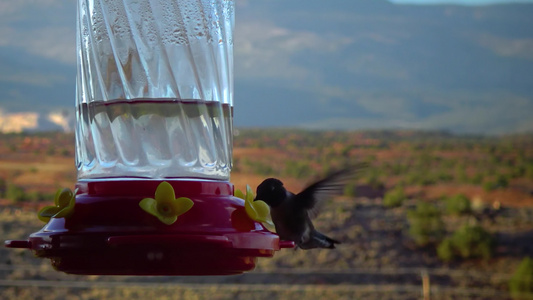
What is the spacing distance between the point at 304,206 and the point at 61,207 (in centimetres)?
192

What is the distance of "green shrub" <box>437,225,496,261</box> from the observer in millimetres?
17953

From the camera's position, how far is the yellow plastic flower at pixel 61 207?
1.94m

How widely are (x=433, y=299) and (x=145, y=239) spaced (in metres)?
15.5

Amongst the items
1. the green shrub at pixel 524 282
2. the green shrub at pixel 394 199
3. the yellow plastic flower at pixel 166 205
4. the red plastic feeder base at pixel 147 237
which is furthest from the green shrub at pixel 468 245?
the yellow plastic flower at pixel 166 205

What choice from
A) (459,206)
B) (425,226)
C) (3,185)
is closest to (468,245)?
(425,226)

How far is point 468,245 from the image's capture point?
18.2 metres

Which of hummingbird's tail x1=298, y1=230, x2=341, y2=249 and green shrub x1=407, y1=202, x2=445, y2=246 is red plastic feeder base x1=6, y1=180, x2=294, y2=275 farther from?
green shrub x1=407, y1=202, x2=445, y2=246

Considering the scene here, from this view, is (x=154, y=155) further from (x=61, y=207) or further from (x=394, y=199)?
(x=394, y=199)

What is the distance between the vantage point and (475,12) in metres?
103

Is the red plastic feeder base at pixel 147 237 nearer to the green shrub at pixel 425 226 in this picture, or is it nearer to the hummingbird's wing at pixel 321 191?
the hummingbird's wing at pixel 321 191

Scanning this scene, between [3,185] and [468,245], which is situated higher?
[3,185]

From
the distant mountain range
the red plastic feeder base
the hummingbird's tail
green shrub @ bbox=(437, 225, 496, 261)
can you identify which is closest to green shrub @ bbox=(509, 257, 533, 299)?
green shrub @ bbox=(437, 225, 496, 261)

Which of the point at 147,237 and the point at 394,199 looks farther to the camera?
the point at 394,199

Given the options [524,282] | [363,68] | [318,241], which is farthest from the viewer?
[363,68]
